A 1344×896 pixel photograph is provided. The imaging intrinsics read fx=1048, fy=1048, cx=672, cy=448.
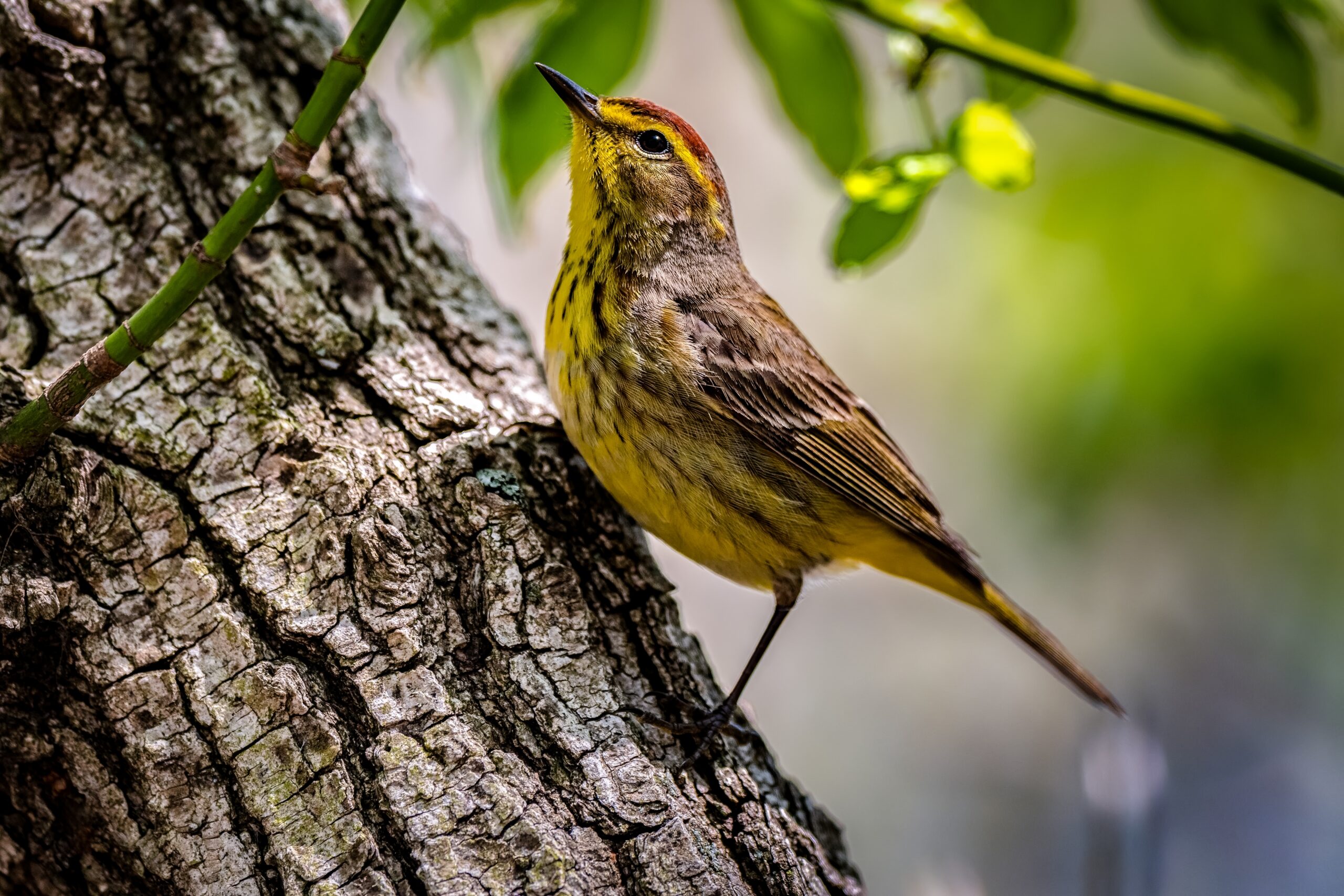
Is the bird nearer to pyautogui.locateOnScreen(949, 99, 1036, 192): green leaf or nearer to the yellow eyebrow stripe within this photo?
the yellow eyebrow stripe

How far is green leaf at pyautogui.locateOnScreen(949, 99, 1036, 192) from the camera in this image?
225 cm

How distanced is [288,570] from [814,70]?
177 cm

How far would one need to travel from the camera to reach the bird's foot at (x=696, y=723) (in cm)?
236

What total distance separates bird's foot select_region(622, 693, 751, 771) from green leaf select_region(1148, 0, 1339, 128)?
2002 mm

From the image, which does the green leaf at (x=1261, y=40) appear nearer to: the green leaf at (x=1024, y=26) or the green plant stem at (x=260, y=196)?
the green leaf at (x=1024, y=26)

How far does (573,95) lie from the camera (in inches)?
113

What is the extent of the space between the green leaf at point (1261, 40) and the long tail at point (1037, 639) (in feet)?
5.80

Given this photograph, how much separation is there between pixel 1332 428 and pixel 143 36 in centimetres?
444

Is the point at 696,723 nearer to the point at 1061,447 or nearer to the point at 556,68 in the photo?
the point at 556,68

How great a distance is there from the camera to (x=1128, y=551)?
705 cm

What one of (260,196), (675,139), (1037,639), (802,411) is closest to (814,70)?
(675,139)

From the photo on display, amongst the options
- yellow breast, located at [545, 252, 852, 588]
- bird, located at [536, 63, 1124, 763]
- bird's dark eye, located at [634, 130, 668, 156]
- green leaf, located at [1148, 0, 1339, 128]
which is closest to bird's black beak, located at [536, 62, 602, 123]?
bird, located at [536, 63, 1124, 763]

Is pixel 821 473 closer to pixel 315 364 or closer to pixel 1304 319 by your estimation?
pixel 315 364

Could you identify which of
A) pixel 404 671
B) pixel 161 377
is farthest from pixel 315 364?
pixel 404 671
